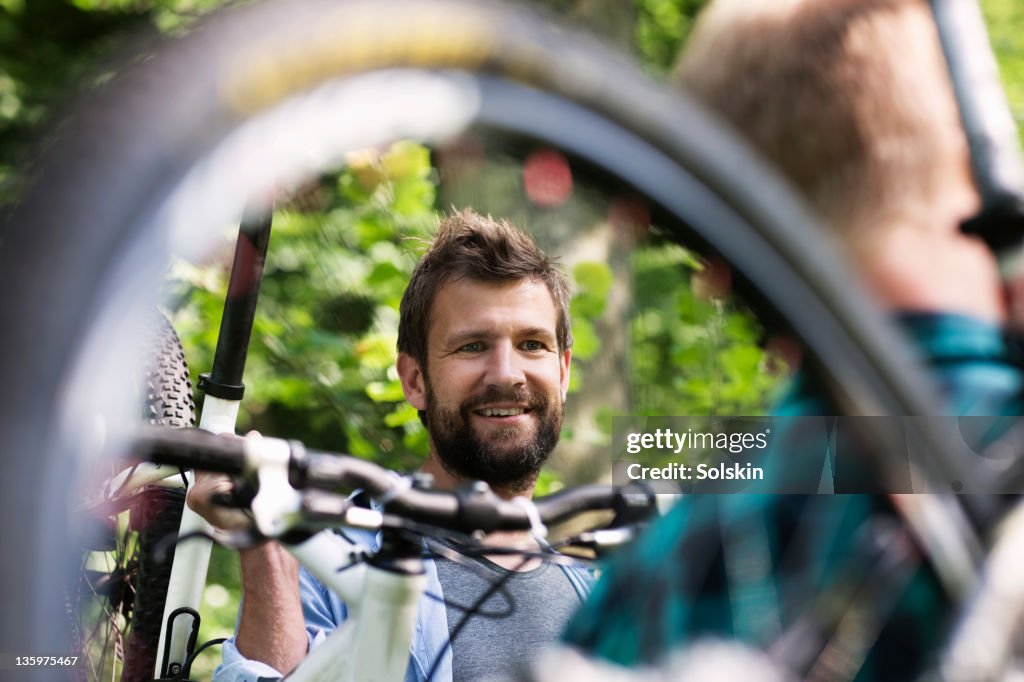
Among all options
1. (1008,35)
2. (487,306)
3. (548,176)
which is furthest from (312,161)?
(1008,35)

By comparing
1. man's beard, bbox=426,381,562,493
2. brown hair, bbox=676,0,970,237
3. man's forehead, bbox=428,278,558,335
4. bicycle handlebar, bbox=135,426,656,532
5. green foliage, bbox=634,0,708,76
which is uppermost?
green foliage, bbox=634,0,708,76

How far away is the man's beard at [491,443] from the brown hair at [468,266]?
0.27 feet

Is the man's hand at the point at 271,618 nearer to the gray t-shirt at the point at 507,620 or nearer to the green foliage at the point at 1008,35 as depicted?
the gray t-shirt at the point at 507,620

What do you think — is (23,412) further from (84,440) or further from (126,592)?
(126,592)

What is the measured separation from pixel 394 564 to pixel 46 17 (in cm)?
318

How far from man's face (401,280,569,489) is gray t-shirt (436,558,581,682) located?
4.4 inches

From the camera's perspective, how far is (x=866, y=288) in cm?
79

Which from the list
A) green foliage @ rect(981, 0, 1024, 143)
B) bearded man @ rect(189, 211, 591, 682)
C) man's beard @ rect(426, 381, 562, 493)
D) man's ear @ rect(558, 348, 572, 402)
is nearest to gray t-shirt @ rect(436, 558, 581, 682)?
bearded man @ rect(189, 211, 591, 682)

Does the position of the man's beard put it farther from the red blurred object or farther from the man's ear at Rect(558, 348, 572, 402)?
the red blurred object

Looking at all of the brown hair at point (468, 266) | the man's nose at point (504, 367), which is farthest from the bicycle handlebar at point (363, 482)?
the brown hair at point (468, 266)

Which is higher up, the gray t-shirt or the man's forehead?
the man's forehead

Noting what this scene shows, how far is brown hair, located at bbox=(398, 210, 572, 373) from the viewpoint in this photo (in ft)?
4.09

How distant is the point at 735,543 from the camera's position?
0.83 meters

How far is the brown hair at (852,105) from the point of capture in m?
0.94
